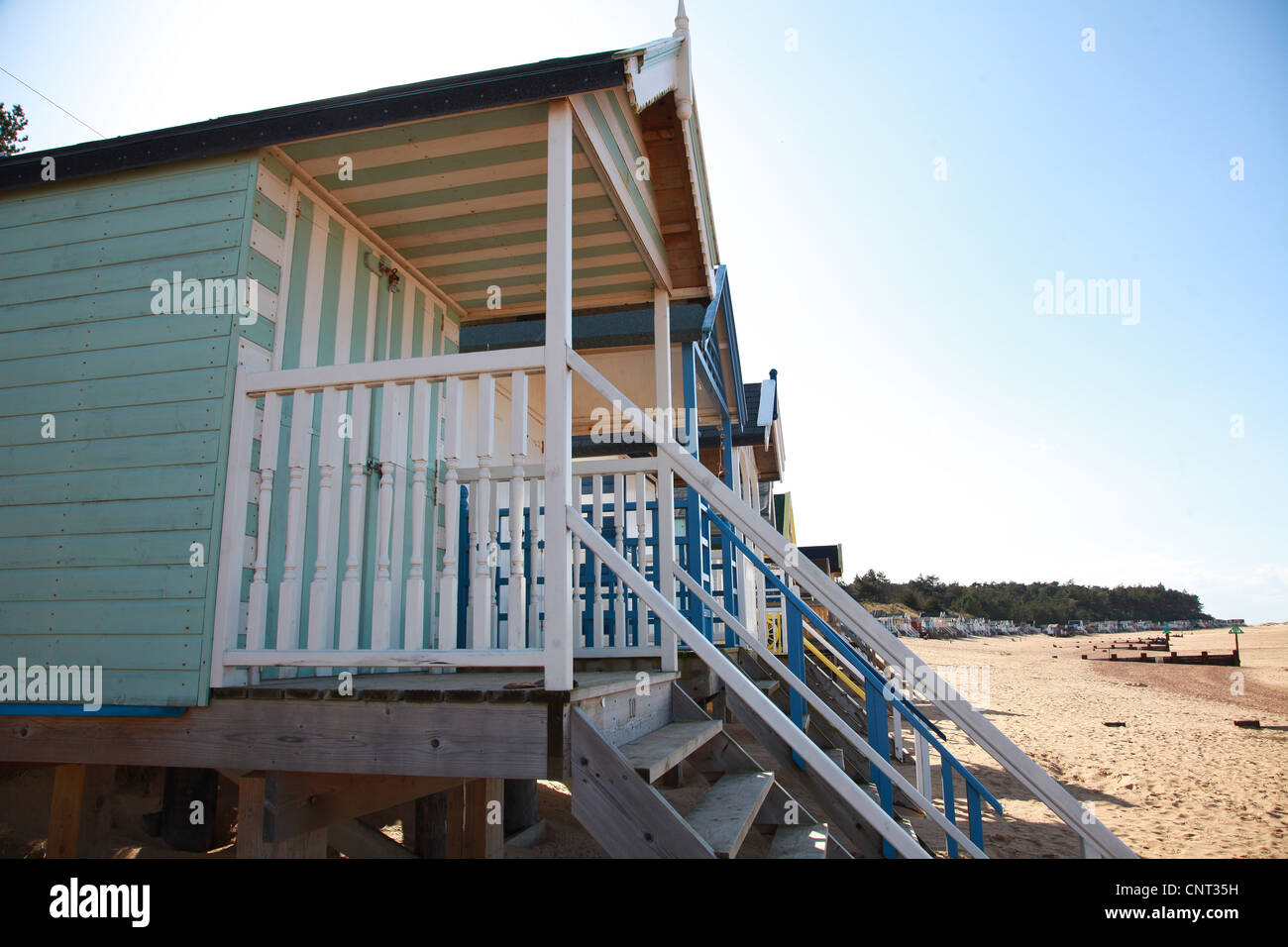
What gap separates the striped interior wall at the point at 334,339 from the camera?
3488 millimetres

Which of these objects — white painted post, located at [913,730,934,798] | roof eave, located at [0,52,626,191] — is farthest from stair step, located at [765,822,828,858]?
roof eave, located at [0,52,626,191]

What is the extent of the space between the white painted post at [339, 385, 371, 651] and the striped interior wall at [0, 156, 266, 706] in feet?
1.82

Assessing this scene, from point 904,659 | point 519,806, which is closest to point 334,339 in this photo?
point 904,659

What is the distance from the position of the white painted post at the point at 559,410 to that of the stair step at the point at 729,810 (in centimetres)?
73

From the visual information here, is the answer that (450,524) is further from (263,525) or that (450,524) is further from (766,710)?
(766,710)

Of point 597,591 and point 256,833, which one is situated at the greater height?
point 597,591

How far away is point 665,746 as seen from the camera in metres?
3.01

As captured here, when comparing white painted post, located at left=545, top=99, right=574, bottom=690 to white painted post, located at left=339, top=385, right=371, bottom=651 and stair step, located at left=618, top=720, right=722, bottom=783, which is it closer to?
stair step, located at left=618, top=720, right=722, bottom=783

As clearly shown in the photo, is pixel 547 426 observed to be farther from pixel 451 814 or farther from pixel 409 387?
pixel 451 814

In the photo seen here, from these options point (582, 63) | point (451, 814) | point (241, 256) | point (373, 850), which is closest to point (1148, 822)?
point (451, 814)

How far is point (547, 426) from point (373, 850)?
10.4 ft

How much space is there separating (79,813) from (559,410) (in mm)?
3112

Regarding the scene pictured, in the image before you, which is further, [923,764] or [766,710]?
[923,764]
